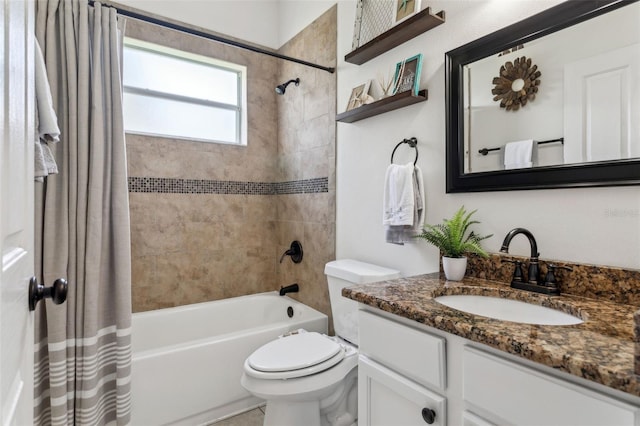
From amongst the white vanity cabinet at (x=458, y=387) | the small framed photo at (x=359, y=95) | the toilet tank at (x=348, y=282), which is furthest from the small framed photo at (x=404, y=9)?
the white vanity cabinet at (x=458, y=387)

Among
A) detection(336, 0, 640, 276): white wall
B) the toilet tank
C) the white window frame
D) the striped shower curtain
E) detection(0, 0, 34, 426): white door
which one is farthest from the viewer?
the white window frame

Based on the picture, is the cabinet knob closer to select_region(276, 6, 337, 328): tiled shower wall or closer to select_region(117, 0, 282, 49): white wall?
select_region(276, 6, 337, 328): tiled shower wall

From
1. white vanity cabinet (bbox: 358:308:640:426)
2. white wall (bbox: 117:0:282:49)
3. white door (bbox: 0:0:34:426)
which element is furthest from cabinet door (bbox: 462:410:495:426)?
white wall (bbox: 117:0:282:49)

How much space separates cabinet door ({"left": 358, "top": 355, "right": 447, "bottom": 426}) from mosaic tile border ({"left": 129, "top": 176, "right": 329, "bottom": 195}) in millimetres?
1347

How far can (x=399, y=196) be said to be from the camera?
1.63 meters

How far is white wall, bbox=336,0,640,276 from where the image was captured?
1077 mm

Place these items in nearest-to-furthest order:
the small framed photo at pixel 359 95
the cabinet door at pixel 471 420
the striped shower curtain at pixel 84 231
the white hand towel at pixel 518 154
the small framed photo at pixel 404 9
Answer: the cabinet door at pixel 471 420, the white hand towel at pixel 518 154, the striped shower curtain at pixel 84 231, the small framed photo at pixel 404 9, the small framed photo at pixel 359 95

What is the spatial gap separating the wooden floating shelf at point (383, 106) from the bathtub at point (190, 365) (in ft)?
4.14

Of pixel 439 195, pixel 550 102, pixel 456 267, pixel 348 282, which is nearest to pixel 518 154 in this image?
pixel 550 102

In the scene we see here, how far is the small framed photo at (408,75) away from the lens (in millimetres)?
1600

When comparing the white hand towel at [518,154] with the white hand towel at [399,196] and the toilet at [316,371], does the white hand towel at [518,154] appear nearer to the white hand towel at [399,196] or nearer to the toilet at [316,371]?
the white hand towel at [399,196]

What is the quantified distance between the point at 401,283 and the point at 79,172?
57.1 inches

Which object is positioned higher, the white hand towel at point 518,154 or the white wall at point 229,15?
the white wall at point 229,15

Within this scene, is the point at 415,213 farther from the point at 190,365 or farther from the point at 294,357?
the point at 190,365
